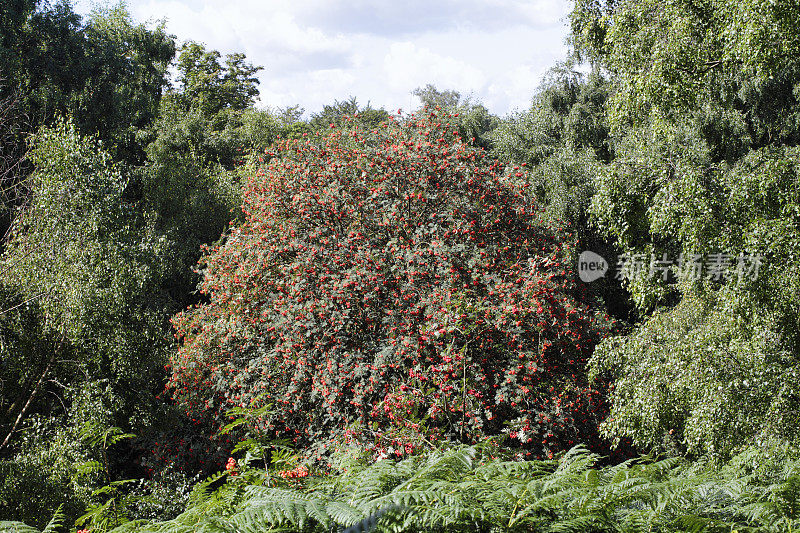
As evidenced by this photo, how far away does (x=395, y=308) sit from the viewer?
23.4 feet

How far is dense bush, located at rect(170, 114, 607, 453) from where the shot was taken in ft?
21.2

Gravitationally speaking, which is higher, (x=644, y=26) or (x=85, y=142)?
(x=644, y=26)

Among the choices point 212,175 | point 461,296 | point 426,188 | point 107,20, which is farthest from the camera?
point 107,20

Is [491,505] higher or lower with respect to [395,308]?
lower

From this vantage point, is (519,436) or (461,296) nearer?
(519,436)

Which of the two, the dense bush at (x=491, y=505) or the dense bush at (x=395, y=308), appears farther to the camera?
the dense bush at (x=395, y=308)

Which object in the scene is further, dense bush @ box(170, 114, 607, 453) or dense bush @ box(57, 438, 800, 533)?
dense bush @ box(170, 114, 607, 453)

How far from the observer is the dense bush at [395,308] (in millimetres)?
6461

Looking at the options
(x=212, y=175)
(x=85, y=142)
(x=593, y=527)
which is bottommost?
(x=593, y=527)

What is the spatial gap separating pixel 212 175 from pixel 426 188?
7050mm

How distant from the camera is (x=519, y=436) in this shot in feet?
20.0

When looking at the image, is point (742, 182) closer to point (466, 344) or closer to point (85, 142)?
point (466, 344)

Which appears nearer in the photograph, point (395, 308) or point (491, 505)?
point (491, 505)

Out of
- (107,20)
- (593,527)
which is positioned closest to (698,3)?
(593,527)
